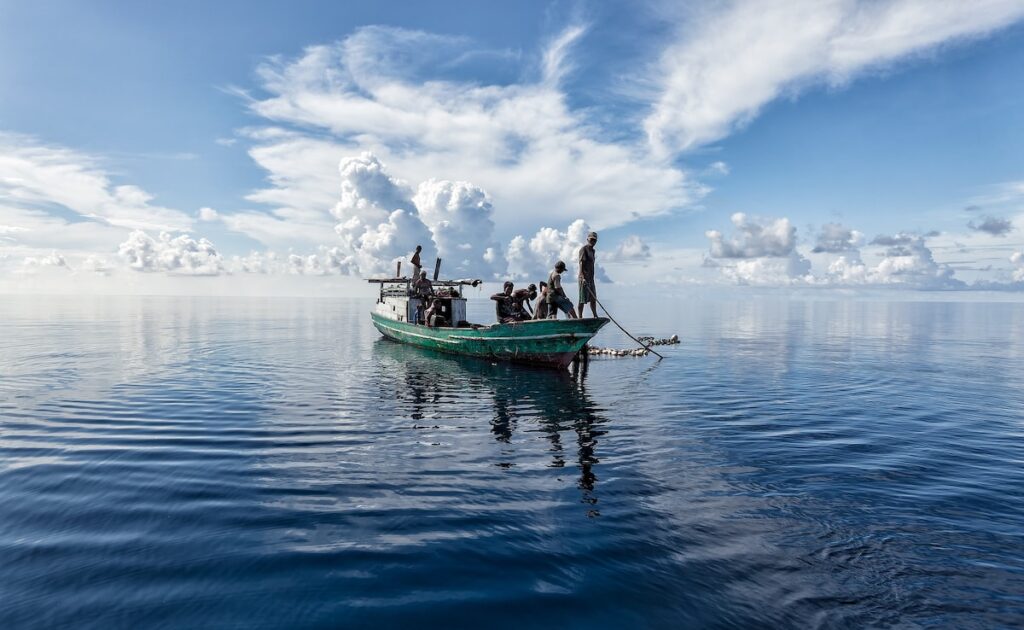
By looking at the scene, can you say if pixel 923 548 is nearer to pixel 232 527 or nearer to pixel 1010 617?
pixel 1010 617

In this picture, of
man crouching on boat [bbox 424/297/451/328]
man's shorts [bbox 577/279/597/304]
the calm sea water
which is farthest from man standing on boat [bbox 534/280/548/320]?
man crouching on boat [bbox 424/297/451/328]

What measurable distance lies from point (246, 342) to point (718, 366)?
33.3 metres

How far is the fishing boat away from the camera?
2314cm

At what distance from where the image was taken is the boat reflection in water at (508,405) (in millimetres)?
11289

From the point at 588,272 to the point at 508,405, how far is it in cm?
839

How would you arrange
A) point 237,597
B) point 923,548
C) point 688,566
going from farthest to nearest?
point 923,548
point 688,566
point 237,597

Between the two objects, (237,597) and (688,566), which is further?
(688,566)

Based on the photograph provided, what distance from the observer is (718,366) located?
2680 cm

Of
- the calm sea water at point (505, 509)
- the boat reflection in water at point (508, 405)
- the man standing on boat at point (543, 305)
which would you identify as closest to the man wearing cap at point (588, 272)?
the man standing on boat at point (543, 305)

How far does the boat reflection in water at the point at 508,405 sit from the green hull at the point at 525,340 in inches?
23.3

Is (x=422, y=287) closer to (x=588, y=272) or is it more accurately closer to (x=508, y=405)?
(x=588, y=272)

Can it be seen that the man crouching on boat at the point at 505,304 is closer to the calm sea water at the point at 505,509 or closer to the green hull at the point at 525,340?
the green hull at the point at 525,340

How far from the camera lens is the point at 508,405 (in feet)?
55.3

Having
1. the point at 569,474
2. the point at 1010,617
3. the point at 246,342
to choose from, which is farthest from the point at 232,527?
the point at 246,342
